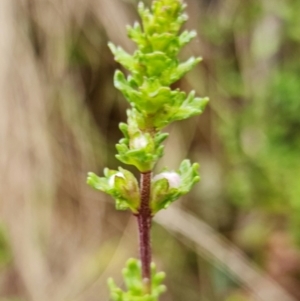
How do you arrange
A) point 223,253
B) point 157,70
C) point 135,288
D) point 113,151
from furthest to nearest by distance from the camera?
point 113,151 < point 223,253 < point 135,288 < point 157,70

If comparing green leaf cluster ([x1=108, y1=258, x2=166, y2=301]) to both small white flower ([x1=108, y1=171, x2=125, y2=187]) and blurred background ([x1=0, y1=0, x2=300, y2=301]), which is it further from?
blurred background ([x1=0, y1=0, x2=300, y2=301])

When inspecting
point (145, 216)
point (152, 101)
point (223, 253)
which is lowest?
point (223, 253)

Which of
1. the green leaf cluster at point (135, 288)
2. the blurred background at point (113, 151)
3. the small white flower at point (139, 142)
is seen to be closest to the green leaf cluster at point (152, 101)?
the small white flower at point (139, 142)

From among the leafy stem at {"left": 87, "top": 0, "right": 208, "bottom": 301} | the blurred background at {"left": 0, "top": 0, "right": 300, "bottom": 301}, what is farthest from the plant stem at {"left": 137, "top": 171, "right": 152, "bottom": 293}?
the blurred background at {"left": 0, "top": 0, "right": 300, "bottom": 301}

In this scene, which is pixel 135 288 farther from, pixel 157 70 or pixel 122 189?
pixel 157 70

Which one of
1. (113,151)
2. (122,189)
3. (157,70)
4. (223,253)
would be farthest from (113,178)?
(113,151)

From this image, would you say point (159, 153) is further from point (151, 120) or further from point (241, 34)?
point (241, 34)
